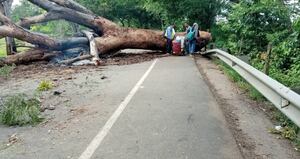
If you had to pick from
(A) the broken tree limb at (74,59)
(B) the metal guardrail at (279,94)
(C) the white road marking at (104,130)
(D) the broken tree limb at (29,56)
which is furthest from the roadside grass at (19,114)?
(D) the broken tree limb at (29,56)

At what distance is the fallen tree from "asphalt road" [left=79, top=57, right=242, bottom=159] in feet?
26.9

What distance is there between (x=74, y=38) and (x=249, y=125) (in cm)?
1316

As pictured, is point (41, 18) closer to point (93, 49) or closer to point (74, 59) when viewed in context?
point (93, 49)

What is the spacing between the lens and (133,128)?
20.4 ft

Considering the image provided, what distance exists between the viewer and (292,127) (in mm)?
6141

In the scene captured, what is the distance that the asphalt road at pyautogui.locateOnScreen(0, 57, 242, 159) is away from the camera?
204 inches

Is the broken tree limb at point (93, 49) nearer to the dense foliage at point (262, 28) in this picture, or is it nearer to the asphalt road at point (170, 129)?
the dense foliage at point (262, 28)

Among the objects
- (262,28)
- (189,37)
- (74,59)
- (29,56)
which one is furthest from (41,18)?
(262,28)

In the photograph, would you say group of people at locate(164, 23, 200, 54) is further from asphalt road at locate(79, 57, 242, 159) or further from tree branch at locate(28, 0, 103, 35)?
asphalt road at locate(79, 57, 242, 159)

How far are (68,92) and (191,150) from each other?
5332mm

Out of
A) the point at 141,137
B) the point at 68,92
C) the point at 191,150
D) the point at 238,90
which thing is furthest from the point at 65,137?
the point at 238,90

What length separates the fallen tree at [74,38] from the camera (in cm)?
1630

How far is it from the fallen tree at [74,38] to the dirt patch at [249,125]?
8463 millimetres

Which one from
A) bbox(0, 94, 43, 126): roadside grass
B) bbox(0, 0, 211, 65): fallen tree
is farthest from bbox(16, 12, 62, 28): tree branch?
bbox(0, 94, 43, 126): roadside grass
